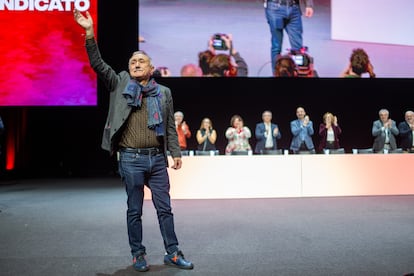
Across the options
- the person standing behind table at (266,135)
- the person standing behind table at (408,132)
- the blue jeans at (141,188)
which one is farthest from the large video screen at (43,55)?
the person standing behind table at (408,132)

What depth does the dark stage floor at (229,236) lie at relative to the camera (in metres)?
2.15

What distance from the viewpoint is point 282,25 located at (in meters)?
6.27

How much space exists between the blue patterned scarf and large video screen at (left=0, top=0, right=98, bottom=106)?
4.12m

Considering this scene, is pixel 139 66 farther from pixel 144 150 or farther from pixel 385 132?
pixel 385 132

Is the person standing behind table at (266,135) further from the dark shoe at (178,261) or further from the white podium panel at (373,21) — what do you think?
the dark shoe at (178,261)

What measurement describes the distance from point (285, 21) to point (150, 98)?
4.72 metres

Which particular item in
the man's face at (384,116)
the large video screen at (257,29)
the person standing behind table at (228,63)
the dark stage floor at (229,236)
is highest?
the large video screen at (257,29)

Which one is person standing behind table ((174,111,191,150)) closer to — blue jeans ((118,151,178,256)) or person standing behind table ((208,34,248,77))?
person standing behind table ((208,34,248,77))

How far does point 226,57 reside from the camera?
632 centimetres

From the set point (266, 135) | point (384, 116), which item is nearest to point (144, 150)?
point (266, 135)

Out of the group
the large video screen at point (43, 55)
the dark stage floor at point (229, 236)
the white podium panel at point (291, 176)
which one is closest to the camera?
the dark stage floor at point (229, 236)

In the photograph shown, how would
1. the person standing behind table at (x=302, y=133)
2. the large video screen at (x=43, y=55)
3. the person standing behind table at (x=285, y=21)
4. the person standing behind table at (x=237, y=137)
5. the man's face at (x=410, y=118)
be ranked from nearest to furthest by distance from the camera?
the person standing behind table at (x=237, y=137) → the man's face at (x=410, y=118) → the person standing behind table at (x=302, y=133) → the large video screen at (x=43, y=55) → the person standing behind table at (x=285, y=21)

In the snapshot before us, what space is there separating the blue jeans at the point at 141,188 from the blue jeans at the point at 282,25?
4597 millimetres

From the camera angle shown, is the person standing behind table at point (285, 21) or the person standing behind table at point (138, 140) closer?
the person standing behind table at point (138, 140)
